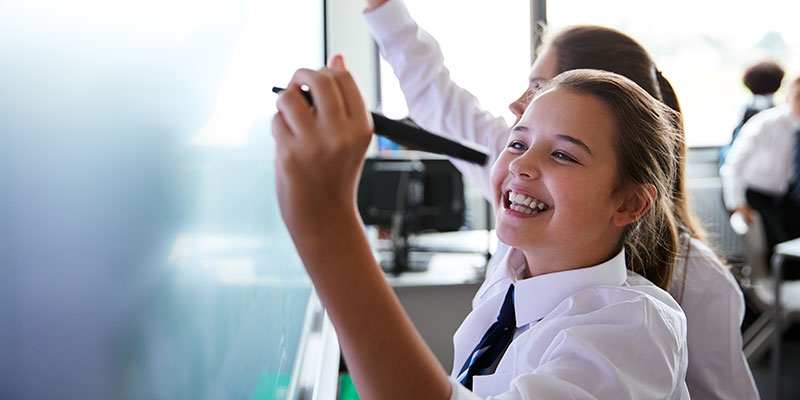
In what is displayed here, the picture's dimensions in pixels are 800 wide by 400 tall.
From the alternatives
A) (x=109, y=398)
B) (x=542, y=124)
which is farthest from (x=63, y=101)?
(x=542, y=124)

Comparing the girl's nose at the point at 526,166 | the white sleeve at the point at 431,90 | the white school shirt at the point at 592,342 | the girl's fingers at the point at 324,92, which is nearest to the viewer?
the girl's fingers at the point at 324,92

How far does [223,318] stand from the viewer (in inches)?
22.1

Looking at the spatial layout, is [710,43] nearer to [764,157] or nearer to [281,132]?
[764,157]

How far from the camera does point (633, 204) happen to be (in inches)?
32.8

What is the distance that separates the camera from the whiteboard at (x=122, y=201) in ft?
0.76

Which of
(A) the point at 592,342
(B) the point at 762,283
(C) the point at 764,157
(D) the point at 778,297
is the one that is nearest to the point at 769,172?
(C) the point at 764,157

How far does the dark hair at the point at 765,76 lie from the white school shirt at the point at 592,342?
3.82 m

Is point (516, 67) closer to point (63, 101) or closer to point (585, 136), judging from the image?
point (585, 136)

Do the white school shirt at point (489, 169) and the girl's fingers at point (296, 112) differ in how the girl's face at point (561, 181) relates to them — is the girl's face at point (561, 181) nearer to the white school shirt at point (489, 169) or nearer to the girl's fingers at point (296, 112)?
the white school shirt at point (489, 169)

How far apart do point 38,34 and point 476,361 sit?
669mm

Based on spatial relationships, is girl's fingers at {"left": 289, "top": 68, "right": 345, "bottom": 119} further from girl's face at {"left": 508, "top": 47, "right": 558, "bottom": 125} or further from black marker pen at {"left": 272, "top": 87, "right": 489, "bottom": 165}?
girl's face at {"left": 508, "top": 47, "right": 558, "bottom": 125}

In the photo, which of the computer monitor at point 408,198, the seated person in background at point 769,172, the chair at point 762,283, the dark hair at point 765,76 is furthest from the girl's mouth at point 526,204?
the dark hair at point 765,76

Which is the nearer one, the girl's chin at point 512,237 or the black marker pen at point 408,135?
the black marker pen at point 408,135

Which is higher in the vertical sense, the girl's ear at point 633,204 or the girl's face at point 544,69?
the girl's face at point 544,69
